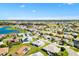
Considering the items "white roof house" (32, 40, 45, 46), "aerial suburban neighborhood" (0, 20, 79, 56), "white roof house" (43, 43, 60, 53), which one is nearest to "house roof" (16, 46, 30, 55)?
"aerial suburban neighborhood" (0, 20, 79, 56)

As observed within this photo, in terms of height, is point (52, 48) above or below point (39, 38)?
below

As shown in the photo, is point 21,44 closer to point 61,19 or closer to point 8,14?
point 8,14

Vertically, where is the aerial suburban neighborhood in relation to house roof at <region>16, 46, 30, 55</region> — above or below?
above

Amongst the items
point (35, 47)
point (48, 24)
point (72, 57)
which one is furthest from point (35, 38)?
point (72, 57)

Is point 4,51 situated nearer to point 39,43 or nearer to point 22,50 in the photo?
point 22,50

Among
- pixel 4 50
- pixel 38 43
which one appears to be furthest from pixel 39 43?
pixel 4 50

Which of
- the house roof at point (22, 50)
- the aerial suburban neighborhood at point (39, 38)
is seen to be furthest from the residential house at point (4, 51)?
the house roof at point (22, 50)

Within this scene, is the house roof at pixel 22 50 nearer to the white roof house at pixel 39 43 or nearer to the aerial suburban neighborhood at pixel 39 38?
the aerial suburban neighborhood at pixel 39 38

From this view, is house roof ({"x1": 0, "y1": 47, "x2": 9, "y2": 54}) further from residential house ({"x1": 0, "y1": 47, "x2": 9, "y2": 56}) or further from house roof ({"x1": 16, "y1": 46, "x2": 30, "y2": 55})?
house roof ({"x1": 16, "y1": 46, "x2": 30, "y2": 55})
